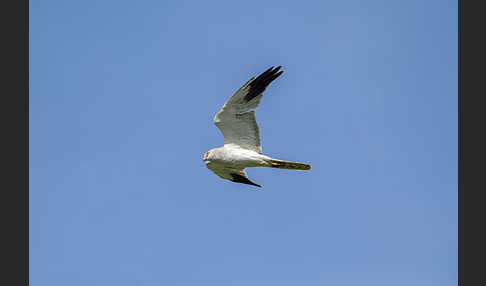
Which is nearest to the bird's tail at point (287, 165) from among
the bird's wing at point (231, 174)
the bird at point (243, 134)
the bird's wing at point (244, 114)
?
the bird at point (243, 134)

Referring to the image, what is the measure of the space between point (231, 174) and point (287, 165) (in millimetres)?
2124

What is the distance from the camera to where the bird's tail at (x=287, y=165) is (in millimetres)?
14188

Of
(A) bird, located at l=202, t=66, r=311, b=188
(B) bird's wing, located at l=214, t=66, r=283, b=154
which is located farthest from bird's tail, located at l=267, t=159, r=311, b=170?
(B) bird's wing, located at l=214, t=66, r=283, b=154

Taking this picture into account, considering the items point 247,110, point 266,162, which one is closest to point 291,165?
point 266,162

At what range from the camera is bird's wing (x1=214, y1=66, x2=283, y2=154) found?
45.9ft

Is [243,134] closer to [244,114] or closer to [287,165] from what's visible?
[244,114]

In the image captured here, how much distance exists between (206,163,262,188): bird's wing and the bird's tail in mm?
1454

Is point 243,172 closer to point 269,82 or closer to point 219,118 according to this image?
point 219,118

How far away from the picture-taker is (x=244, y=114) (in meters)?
14.4

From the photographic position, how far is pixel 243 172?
1583cm

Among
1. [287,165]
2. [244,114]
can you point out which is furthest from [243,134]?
[287,165]

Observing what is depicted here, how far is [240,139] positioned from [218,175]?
1.58 meters

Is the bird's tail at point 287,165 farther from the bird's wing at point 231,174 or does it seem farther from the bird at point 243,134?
the bird's wing at point 231,174

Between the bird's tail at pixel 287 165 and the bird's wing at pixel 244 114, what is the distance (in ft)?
1.94
